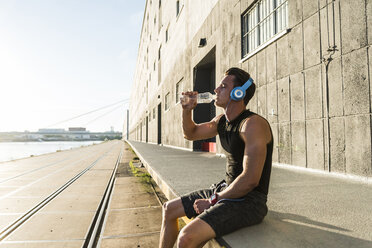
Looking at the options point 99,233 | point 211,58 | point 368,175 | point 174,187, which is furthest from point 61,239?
point 211,58

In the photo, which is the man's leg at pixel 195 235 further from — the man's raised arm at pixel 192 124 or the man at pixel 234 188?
the man's raised arm at pixel 192 124

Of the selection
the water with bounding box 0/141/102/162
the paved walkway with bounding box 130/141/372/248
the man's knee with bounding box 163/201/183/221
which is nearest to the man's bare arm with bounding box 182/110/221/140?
the man's knee with bounding box 163/201/183/221

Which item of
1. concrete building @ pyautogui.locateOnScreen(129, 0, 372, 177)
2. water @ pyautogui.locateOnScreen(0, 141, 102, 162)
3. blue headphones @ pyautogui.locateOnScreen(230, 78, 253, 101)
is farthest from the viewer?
water @ pyautogui.locateOnScreen(0, 141, 102, 162)

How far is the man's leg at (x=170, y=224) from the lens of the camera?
1987mm

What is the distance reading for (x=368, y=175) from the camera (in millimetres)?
3607

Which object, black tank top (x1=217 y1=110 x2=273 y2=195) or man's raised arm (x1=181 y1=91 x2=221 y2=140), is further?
man's raised arm (x1=181 y1=91 x2=221 y2=140)

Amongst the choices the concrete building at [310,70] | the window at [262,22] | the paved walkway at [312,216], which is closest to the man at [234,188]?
the paved walkway at [312,216]

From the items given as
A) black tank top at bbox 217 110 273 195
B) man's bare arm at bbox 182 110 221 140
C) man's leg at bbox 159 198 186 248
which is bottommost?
man's leg at bbox 159 198 186 248

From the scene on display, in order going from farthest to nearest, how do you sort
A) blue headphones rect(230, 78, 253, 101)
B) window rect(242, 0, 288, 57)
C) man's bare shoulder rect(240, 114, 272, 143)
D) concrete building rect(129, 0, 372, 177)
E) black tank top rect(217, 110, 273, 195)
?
window rect(242, 0, 288, 57) < concrete building rect(129, 0, 372, 177) < blue headphones rect(230, 78, 253, 101) < black tank top rect(217, 110, 273, 195) < man's bare shoulder rect(240, 114, 272, 143)

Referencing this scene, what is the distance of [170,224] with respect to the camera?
2.03 meters

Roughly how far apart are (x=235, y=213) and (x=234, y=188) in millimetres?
173

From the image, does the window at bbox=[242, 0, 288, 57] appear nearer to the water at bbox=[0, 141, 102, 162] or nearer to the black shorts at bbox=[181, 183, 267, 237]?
the black shorts at bbox=[181, 183, 267, 237]

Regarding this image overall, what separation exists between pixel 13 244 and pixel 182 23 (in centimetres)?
1384

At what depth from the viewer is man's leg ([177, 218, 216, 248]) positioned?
5.26ft
